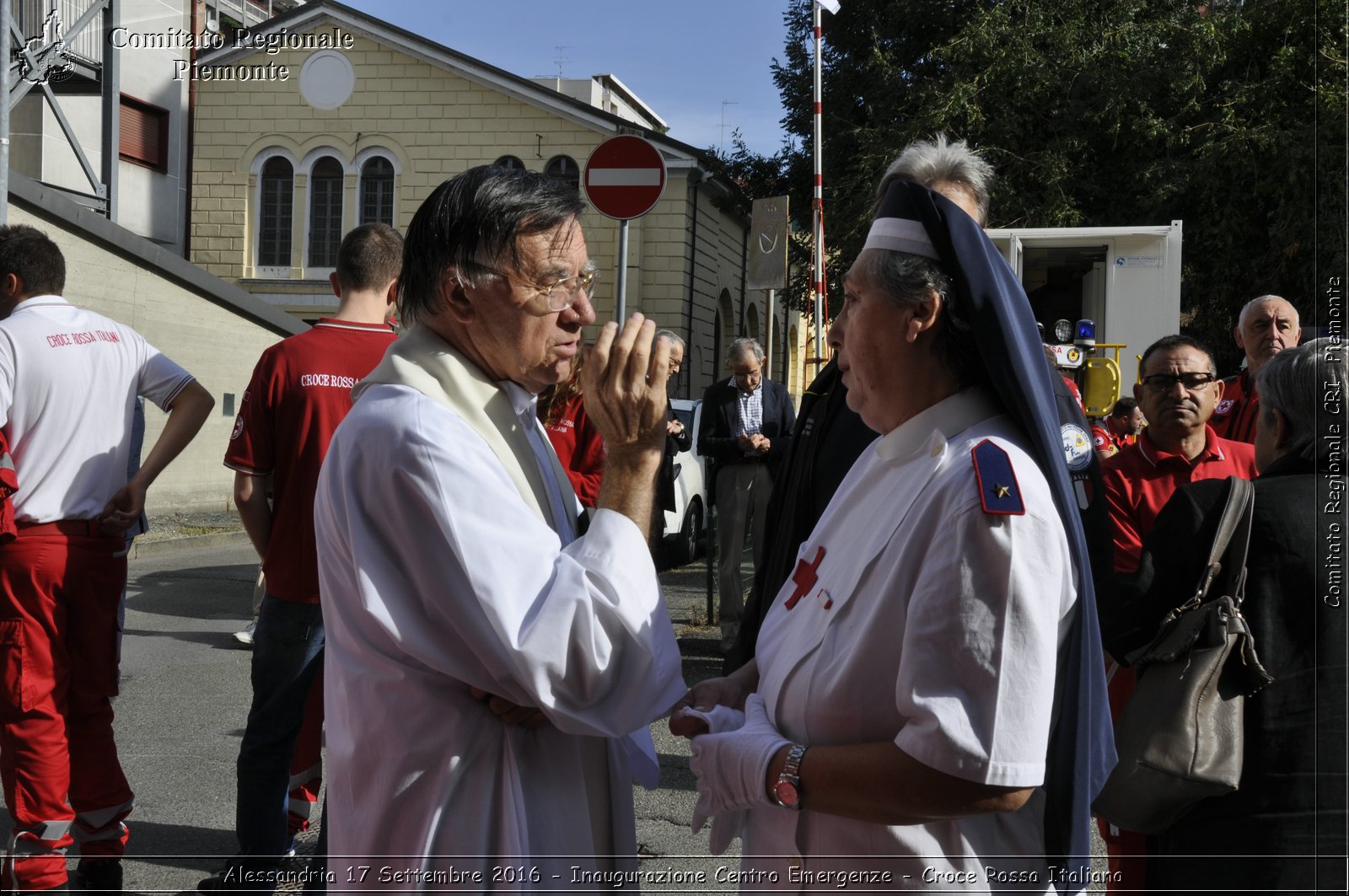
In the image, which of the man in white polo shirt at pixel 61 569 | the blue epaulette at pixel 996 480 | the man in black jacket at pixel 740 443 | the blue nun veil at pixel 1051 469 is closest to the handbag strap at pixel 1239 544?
the blue nun veil at pixel 1051 469

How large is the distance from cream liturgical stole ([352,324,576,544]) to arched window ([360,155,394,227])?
22.8 m

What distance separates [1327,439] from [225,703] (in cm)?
542

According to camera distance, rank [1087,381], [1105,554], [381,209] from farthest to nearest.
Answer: [381,209], [1087,381], [1105,554]

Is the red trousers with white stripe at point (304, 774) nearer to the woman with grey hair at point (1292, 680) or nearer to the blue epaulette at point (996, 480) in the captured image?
the woman with grey hair at point (1292, 680)

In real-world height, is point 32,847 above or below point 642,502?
below

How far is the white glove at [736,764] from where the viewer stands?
1767mm

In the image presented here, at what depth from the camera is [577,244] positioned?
2111 millimetres

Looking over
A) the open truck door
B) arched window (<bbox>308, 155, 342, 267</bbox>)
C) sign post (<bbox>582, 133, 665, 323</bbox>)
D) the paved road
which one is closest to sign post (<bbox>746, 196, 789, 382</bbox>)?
the open truck door

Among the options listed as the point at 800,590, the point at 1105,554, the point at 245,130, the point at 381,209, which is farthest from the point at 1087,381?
the point at 245,130

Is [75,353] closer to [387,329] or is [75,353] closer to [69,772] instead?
[387,329]

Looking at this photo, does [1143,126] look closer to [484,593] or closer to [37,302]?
[37,302]

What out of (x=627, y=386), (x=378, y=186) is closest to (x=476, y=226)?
(x=627, y=386)

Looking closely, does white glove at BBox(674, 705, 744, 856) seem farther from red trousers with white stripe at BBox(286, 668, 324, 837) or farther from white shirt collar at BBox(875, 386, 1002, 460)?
red trousers with white stripe at BBox(286, 668, 324, 837)

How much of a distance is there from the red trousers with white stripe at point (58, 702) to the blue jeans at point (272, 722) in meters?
0.48
